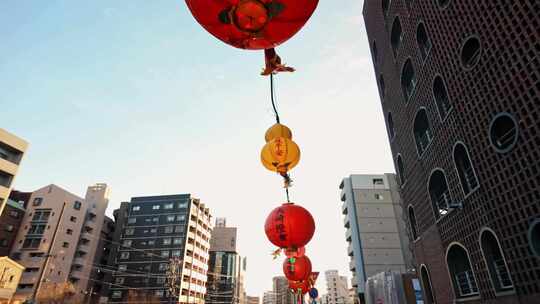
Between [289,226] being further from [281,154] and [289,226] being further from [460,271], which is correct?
[460,271]

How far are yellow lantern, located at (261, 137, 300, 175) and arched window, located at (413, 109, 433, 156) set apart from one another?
395 inches

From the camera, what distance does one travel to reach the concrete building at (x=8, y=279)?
2916 centimetres

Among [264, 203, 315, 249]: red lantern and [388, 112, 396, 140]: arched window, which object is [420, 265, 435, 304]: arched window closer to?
[388, 112, 396, 140]: arched window

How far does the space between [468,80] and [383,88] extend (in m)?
9.50

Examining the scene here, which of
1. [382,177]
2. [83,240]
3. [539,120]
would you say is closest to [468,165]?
[539,120]

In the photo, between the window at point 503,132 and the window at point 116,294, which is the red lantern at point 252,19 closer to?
the window at point 503,132

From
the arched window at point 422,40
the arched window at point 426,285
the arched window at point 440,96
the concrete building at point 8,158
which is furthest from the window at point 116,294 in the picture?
the arched window at point 422,40

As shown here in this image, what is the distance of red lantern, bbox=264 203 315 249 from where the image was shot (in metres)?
4.82

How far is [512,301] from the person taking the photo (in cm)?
734

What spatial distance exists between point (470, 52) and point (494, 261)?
6.10 metres

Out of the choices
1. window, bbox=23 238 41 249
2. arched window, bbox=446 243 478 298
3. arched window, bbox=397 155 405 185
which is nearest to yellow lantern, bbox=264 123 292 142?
arched window, bbox=446 243 478 298

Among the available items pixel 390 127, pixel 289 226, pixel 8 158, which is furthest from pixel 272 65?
pixel 8 158

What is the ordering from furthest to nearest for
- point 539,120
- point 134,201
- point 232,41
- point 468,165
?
1. point 134,201
2. point 468,165
3. point 539,120
4. point 232,41

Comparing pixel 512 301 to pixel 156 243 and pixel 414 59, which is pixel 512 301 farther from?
pixel 156 243
